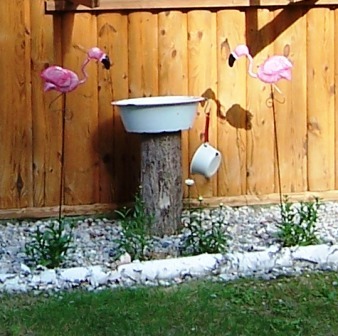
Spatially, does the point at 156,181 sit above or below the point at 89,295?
above

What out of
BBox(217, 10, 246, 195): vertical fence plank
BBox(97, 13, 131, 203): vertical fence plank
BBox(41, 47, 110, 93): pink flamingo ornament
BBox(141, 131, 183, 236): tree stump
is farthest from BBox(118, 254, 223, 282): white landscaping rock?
BBox(217, 10, 246, 195): vertical fence plank

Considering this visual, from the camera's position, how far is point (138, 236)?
425 cm

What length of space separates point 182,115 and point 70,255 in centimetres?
94

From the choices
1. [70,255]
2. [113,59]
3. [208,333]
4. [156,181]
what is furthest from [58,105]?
[208,333]

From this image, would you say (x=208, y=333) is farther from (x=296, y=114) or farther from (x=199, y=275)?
(x=296, y=114)

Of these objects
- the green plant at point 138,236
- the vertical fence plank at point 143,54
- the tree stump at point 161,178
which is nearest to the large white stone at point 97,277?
the green plant at point 138,236

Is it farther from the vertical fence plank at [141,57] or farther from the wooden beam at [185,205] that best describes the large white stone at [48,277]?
the vertical fence plank at [141,57]

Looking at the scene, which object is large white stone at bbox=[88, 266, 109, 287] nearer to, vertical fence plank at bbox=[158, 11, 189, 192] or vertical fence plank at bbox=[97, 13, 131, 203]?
vertical fence plank at bbox=[97, 13, 131, 203]

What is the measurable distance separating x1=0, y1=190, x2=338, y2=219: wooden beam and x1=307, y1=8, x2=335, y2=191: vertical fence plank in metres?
0.07

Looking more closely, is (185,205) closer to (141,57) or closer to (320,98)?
(141,57)

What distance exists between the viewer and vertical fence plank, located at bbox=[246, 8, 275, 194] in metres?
5.22

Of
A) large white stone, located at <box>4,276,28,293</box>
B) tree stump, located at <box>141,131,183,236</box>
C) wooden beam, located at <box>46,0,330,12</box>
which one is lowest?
large white stone, located at <box>4,276,28,293</box>

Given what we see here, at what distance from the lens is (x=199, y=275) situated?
12.9 ft

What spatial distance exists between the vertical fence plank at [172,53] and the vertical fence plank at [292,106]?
558 millimetres
